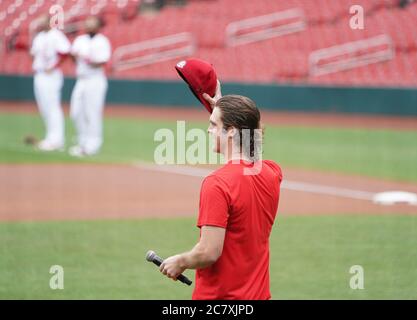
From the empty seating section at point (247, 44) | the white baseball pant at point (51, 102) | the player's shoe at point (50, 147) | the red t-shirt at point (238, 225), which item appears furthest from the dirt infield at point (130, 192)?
the empty seating section at point (247, 44)

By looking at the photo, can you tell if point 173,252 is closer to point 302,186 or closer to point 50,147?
point 302,186

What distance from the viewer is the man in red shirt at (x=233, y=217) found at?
389 centimetres

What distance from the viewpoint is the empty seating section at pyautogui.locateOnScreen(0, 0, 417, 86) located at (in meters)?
25.7

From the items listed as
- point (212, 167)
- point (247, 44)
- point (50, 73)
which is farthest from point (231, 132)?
point (247, 44)

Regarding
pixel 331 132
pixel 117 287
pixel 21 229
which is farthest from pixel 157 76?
pixel 117 287

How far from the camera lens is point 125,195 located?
1248 centimetres

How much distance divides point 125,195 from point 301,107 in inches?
484

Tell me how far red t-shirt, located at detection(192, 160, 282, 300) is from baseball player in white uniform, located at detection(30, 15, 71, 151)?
12763 mm

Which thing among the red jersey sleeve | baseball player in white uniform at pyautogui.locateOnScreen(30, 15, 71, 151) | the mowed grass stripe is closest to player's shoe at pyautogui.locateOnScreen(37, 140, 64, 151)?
baseball player in white uniform at pyautogui.locateOnScreen(30, 15, 71, 151)

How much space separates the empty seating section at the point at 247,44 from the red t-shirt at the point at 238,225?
21.2m

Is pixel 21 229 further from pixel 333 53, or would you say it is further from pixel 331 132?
pixel 333 53

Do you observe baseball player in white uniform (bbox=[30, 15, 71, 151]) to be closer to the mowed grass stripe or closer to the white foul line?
the mowed grass stripe

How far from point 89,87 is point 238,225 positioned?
12.2 meters

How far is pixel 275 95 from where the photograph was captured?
24.1 m
